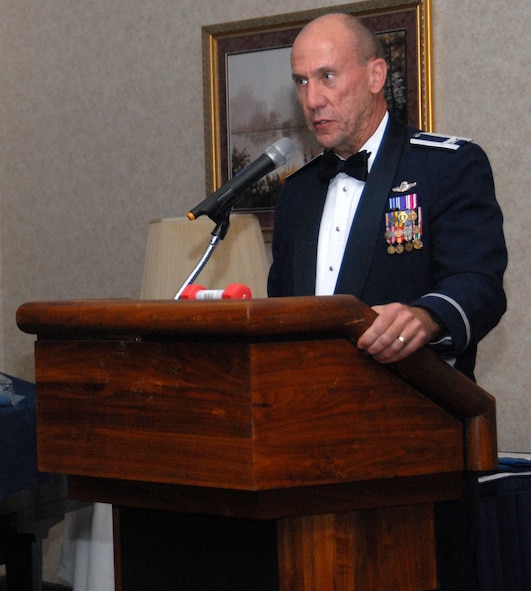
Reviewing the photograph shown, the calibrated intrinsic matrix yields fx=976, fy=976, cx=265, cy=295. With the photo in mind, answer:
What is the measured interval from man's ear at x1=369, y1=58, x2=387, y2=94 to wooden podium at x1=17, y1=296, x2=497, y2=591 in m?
0.83

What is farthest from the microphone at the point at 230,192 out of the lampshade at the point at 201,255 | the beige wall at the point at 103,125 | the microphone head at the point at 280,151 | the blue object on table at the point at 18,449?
the beige wall at the point at 103,125

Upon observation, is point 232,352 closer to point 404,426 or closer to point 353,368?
point 353,368

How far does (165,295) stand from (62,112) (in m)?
1.32

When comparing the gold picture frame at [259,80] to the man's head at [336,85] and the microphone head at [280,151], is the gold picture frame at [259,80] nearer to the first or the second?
the man's head at [336,85]

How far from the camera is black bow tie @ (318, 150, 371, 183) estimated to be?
6.24 feet

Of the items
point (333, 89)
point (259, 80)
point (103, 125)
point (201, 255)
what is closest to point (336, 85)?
point (333, 89)

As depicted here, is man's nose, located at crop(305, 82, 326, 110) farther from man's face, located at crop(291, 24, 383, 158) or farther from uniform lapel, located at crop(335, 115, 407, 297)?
uniform lapel, located at crop(335, 115, 407, 297)

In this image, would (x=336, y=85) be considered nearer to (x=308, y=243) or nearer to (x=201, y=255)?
(x=308, y=243)

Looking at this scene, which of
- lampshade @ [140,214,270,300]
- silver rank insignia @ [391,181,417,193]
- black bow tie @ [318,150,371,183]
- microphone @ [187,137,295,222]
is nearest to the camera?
microphone @ [187,137,295,222]

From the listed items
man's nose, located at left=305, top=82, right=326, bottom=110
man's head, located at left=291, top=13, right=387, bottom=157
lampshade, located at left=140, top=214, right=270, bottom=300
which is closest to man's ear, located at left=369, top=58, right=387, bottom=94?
man's head, located at left=291, top=13, right=387, bottom=157

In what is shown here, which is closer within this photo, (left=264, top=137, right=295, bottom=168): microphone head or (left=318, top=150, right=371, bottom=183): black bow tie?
(left=264, top=137, right=295, bottom=168): microphone head

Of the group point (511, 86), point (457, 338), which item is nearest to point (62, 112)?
point (511, 86)

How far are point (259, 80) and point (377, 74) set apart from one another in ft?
4.88

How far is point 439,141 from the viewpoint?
185 cm
